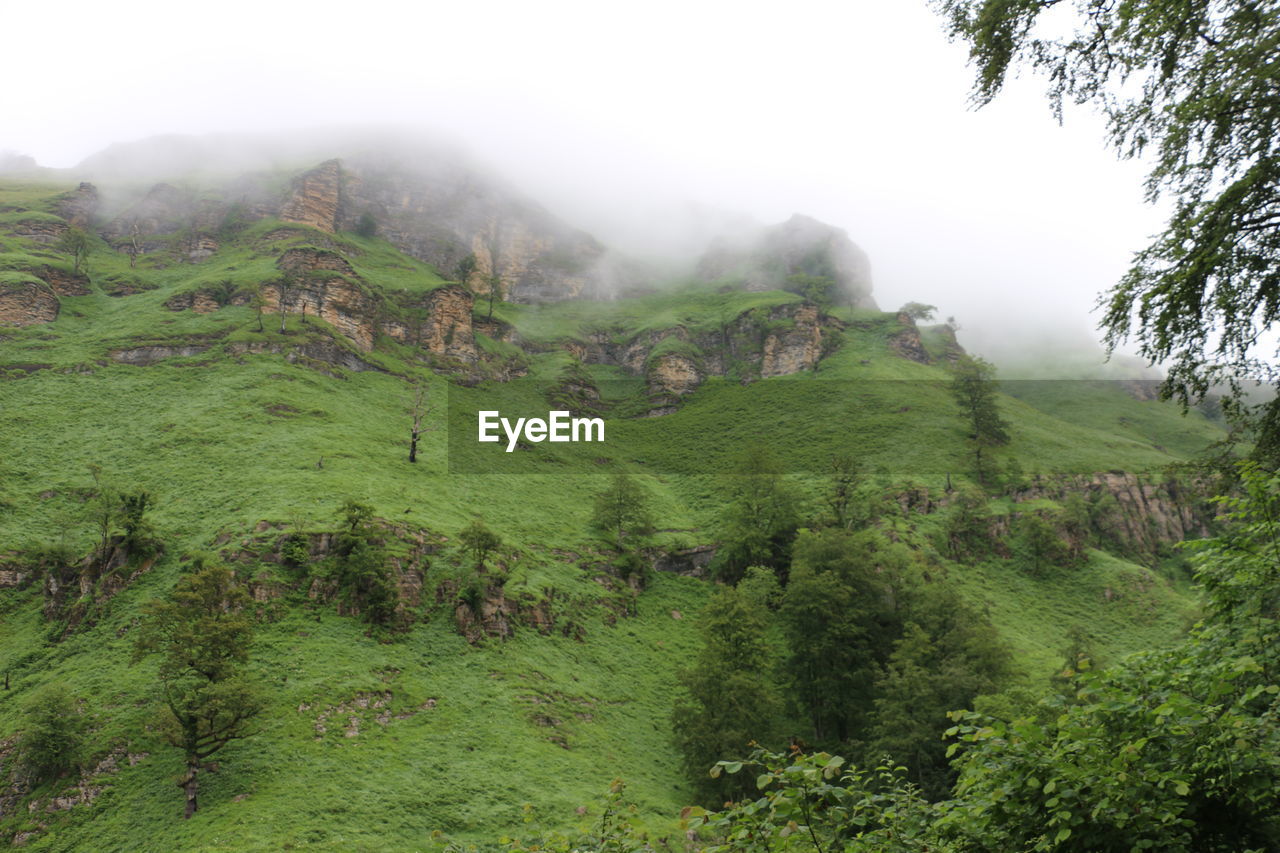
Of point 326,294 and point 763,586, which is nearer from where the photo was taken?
point 763,586

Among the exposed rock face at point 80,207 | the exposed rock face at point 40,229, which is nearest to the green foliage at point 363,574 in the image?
the exposed rock face at point 40,229

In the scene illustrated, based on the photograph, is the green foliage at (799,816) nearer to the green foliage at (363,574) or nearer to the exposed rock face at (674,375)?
the green foliage at (363,574)

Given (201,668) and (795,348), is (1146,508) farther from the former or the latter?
(201,668)

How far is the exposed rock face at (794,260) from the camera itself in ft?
507

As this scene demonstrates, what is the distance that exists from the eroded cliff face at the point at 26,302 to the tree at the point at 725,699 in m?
81.3

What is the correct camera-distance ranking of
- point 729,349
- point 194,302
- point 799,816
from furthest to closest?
point 729,349, point 194,302, point 799,816

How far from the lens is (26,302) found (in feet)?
224

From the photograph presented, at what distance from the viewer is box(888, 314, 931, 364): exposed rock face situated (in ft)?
375

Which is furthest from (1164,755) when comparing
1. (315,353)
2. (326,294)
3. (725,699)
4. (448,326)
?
(448,326)

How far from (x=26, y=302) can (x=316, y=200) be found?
2511 inches

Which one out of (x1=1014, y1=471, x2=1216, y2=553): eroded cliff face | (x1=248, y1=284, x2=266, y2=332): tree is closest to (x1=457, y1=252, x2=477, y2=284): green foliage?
(x1=248, y1=284, x2=266, y2=332): tree

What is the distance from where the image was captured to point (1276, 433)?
9344 millimetres

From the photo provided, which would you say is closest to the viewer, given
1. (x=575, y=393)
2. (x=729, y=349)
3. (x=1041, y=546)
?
(x=1041, y=546)

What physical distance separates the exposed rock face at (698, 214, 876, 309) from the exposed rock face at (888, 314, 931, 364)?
3299 centimetres
